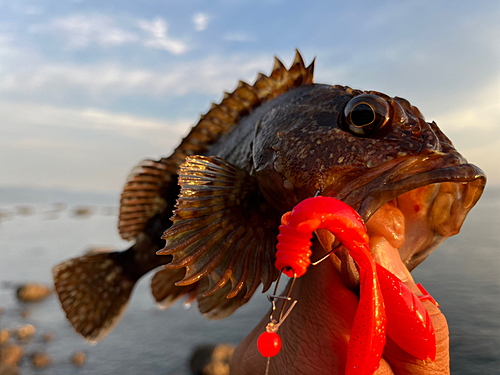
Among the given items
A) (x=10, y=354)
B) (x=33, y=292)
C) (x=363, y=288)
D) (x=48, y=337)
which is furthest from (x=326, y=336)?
(x=33, y=292)

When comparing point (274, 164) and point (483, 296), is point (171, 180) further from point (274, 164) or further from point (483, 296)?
point (483, 296)

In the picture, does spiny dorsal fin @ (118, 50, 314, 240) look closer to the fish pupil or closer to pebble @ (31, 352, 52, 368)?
the fish pupil

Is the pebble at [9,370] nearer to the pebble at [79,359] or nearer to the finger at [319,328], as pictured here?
the pebble at [79,359]

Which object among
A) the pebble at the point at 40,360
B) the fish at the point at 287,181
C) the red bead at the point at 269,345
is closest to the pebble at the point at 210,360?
the fish at the point at 287,181

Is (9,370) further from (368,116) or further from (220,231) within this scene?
(368,116)

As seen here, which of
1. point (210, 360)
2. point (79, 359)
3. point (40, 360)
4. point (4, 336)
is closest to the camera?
point (210, 360)
